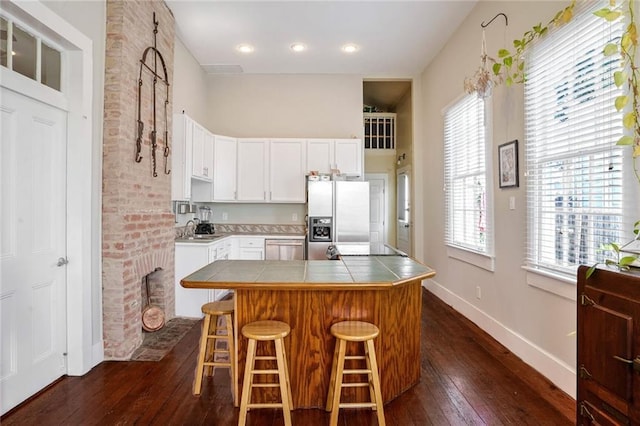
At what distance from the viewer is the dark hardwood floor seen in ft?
6.59

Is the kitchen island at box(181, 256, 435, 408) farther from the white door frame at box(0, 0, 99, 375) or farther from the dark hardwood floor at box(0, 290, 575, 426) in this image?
the white door frame at box(0, 0, 99, 375)

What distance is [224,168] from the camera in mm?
5129

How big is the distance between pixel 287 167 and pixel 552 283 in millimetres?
3778

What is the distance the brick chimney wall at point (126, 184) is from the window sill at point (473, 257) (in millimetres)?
3342

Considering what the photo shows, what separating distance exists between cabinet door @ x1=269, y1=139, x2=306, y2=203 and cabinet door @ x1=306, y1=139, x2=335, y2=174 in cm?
9

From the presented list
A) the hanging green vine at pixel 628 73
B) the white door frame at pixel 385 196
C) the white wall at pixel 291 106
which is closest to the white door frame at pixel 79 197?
the white wall at pixel 291 106

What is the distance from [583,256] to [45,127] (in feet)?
12.3

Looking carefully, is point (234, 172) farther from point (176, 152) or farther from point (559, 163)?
point (559, 163)

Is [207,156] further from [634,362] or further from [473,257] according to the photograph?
[634,362]

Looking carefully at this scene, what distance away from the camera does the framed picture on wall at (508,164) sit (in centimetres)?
288

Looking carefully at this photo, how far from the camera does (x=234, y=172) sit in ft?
17.1

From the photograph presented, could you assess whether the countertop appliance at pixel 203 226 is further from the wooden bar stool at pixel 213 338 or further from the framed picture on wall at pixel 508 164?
the framed picture on wall at pixel 508 164

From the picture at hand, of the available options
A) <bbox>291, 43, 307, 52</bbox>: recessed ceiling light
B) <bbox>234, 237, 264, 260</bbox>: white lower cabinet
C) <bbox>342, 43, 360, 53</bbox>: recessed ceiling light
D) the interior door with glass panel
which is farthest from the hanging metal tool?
the interior door with glass panel

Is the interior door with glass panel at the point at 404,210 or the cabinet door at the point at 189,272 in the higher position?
the interior door with glass panel at the point at 404,210
